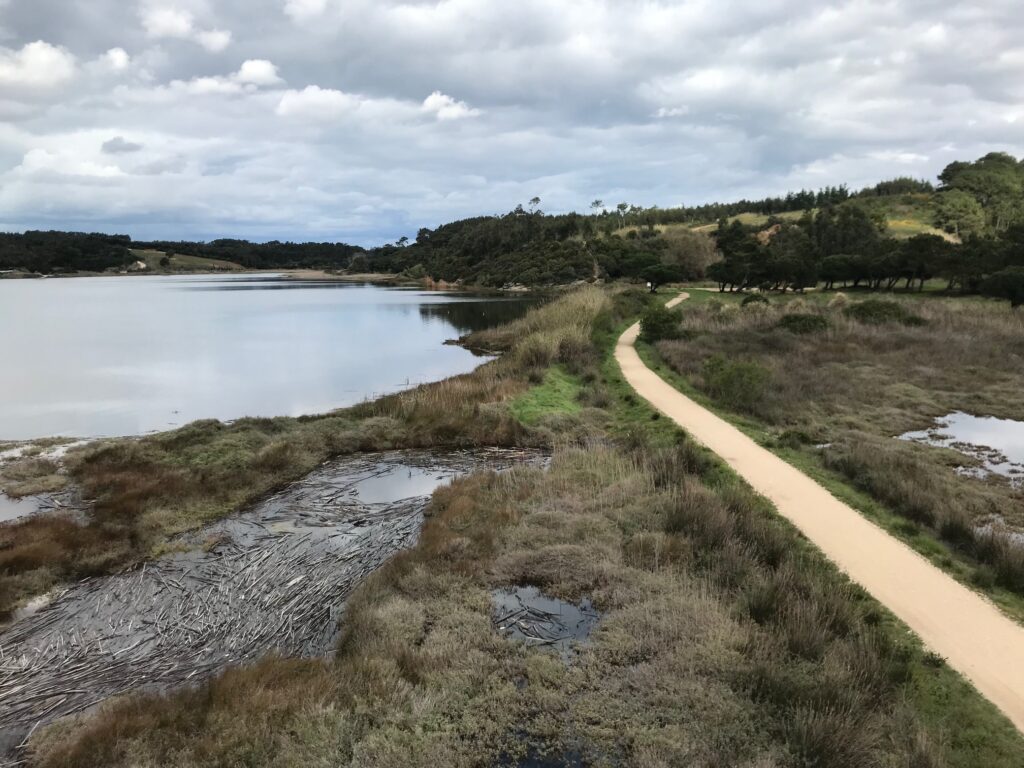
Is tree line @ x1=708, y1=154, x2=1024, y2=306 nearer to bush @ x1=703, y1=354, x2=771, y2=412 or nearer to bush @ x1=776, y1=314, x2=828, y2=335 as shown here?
bush @ x1=776, y1=314, x2=828, y2=335

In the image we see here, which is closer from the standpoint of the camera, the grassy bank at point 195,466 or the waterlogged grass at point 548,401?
the grassy bank at point 195,466

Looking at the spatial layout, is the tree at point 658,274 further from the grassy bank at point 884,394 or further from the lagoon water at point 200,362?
the grassy bank at point 884,394

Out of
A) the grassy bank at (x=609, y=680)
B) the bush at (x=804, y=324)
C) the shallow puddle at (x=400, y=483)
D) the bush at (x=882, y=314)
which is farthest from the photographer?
the bush at (x=882, y=314)

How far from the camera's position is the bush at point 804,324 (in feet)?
97.2

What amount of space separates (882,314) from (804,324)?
5634 millimetres

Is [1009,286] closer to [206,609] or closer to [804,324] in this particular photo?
[804,324]

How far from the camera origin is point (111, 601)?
27.2ft

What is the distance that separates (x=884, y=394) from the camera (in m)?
19.4

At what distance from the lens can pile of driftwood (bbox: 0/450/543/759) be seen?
6.58 meters

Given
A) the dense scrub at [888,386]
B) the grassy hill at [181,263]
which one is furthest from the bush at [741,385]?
the grassy hill at [181,263]

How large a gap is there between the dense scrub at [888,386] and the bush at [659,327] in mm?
675

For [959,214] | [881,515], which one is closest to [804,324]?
[881,515]

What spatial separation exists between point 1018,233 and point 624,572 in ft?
192

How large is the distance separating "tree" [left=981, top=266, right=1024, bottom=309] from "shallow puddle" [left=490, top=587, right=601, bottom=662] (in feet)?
138
